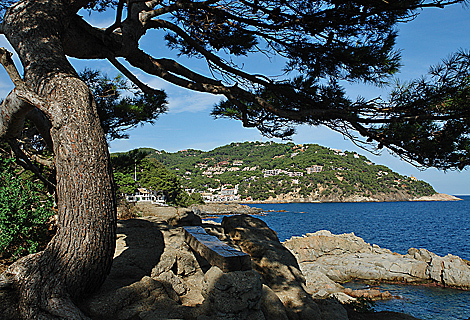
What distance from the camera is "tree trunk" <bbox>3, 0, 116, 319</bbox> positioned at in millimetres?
2301

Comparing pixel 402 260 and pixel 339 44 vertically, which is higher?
pixel 339 44

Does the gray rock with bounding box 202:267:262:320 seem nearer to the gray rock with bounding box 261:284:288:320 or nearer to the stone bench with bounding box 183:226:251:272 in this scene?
the stone bench with bounding box 183:226:251:272

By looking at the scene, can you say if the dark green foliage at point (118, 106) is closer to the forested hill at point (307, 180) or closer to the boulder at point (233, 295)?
the boulder at point (233, 295)

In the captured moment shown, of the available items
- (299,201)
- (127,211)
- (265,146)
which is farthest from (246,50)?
(265,146)

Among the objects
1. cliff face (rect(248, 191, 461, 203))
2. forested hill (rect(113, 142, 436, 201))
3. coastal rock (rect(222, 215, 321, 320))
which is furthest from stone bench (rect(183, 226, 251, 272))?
cliff face (rect(248, 191, 461, 203))

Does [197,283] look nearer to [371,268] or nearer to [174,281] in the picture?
[174,281]

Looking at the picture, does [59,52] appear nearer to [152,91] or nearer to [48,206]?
[48,206]

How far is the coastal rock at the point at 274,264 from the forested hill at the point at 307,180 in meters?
81.9

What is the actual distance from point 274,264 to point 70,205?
2915mm

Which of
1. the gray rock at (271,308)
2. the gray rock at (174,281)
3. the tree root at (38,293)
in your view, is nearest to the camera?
the tree root at (38,293)

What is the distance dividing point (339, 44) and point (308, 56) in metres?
0.50

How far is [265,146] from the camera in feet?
451

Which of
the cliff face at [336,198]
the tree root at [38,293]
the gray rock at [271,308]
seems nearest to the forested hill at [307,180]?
the cliff face at [336,198]

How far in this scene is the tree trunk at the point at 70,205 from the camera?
2.30 metres
